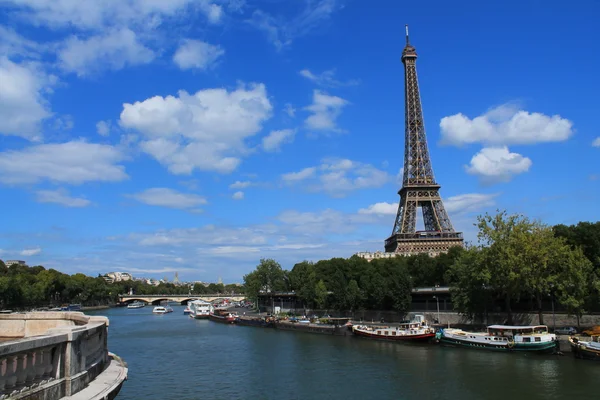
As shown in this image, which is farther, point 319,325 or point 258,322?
point 258,322

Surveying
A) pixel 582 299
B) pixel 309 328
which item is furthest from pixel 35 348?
pixel 309 328

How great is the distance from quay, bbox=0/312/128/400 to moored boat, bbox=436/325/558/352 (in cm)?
3086

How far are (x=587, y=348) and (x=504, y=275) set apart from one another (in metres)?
12.4

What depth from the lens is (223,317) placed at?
9231cm

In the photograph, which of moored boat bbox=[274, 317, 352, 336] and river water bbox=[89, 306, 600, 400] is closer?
river water bbox=[89, 306, 600, 400]

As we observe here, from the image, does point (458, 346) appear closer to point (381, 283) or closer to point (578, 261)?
point (578, 261)

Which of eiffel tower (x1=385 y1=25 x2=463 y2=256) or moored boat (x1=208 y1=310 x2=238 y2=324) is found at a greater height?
eiffel tower (x1=385 y1=25 x2=463 y2=256)

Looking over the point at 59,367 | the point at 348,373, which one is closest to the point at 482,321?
the point at 348,373

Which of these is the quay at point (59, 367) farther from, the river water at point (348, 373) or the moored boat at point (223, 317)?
the moored boat at point (223, 317)

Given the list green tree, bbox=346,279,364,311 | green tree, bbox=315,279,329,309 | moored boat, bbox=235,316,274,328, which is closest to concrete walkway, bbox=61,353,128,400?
green tree, bbox=346,279,364,311

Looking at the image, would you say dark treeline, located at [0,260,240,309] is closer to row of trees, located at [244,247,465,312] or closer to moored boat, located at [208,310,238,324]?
moored boat, located at [208,310,238,324]

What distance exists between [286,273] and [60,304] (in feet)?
203

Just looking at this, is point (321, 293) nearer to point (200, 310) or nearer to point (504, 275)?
point (504, 275)

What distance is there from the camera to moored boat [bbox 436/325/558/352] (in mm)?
39969
